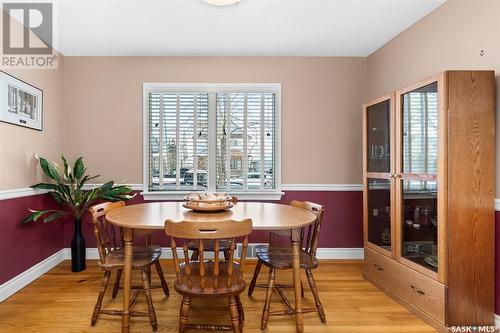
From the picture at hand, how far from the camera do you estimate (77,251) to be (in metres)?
3.04

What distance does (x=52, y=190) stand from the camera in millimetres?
3039

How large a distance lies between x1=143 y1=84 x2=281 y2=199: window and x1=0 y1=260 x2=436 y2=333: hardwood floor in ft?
3.76

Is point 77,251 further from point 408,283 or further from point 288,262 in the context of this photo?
point 408,283

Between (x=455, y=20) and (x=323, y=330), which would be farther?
(x=455, y=20)

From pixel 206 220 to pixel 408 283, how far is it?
168cm

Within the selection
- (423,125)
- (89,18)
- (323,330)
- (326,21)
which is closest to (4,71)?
(89,18)

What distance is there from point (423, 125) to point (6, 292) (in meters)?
3.67

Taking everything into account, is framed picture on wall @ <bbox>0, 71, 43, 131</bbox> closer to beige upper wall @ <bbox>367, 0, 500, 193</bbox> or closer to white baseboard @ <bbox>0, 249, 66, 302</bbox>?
white baseboard @ <bbox>0, 249, 66, 302</bbox>

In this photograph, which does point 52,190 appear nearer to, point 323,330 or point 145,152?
point 145,152

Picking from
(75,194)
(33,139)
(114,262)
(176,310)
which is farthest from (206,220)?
(33,139)

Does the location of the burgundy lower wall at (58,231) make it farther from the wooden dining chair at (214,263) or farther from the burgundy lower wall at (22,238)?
the wooden dining chair at (214,263)

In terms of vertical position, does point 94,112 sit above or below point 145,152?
above

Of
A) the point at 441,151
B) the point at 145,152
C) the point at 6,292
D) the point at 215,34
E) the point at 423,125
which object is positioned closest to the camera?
the point at 441,151

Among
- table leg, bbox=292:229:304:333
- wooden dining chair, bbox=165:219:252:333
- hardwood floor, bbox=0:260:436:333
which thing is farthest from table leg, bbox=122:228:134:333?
table leg, bbox=292:229:304:333
